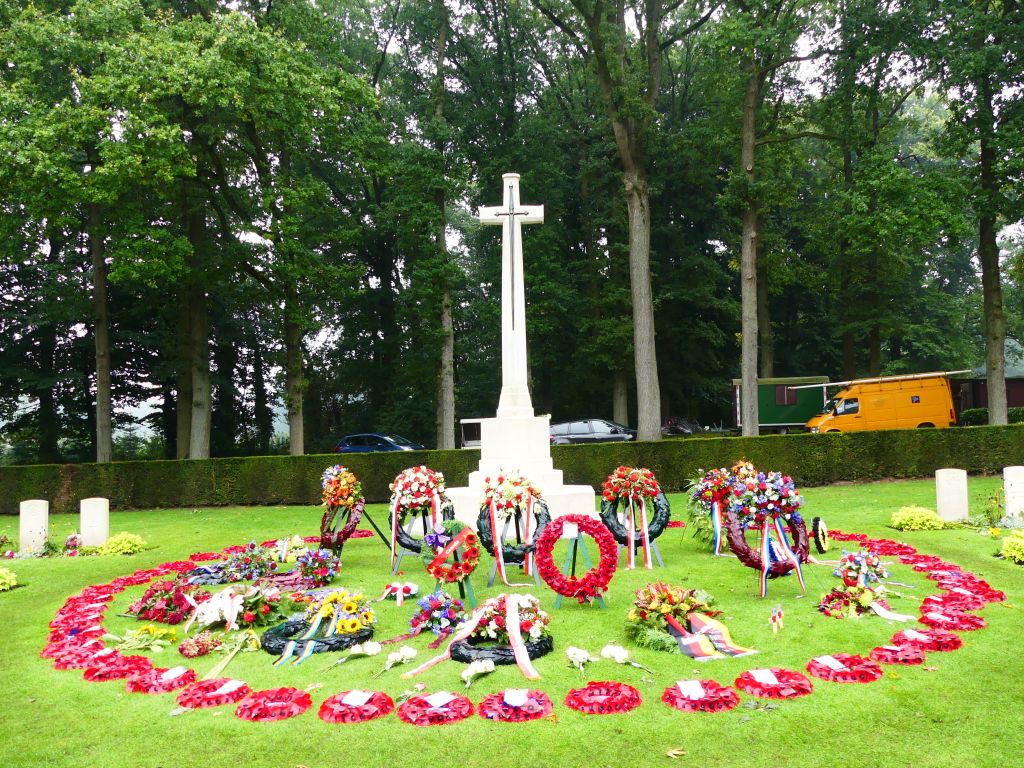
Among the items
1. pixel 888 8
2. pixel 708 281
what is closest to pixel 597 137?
pixel 708 281

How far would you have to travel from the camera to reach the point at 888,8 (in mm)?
19688

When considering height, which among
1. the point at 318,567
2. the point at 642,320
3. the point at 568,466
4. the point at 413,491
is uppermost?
the point at 642,320

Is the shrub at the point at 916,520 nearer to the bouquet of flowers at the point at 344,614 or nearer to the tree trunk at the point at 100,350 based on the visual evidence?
the bouquet of flowers at the point at 344,614

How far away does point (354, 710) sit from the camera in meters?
4.67

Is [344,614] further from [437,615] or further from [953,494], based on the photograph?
[953,494]

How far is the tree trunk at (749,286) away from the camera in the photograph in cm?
2009

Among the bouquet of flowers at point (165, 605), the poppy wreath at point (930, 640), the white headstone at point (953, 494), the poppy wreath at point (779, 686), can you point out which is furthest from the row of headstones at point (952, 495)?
the bouquet of flowers at point (165, 605)

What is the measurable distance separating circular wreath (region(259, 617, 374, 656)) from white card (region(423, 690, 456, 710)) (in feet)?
4.87

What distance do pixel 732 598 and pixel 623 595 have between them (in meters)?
1.11

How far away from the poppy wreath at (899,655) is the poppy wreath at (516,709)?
8.43 ft

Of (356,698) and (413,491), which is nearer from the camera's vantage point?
(356,698)

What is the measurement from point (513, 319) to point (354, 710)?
887 cm

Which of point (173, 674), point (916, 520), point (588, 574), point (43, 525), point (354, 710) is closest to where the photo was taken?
point (354, 710)

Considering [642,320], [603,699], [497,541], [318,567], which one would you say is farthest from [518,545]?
[642,320]
